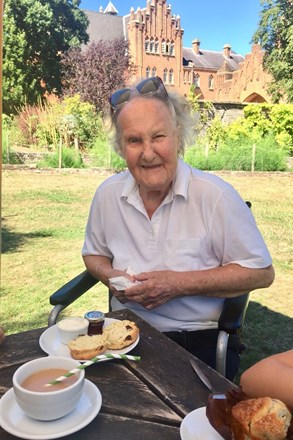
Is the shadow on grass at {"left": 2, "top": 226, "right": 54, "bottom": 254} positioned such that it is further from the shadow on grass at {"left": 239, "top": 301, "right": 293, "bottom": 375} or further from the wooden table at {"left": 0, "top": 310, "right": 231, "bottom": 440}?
the wooden table at {"left": 0, "top": 310, "right": 231, "bottom": 440}

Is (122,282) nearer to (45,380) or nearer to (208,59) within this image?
(45,380)

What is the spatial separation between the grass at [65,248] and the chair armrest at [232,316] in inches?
50.0

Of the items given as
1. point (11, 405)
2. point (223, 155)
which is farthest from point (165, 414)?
point (223, 155)

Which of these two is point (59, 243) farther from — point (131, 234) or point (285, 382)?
point (285, 382)

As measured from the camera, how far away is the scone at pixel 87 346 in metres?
1.09

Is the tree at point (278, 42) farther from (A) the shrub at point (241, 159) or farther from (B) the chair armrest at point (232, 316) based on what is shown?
(B) the chair armrest at point (232, 316)

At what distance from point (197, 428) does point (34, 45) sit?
2938 centimetres

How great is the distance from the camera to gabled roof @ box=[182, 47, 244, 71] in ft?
137

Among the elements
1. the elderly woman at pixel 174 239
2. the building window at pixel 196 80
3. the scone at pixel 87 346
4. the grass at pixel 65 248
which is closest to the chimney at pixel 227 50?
the building window at pixel 196 80

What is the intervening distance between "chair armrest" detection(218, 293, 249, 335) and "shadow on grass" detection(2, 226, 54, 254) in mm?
3909

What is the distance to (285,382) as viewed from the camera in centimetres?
76

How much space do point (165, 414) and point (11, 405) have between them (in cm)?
31

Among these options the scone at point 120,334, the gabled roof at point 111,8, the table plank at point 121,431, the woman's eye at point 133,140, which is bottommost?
the table plank at point 121,431

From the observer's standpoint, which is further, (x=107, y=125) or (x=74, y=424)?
(x=107, y=125)
